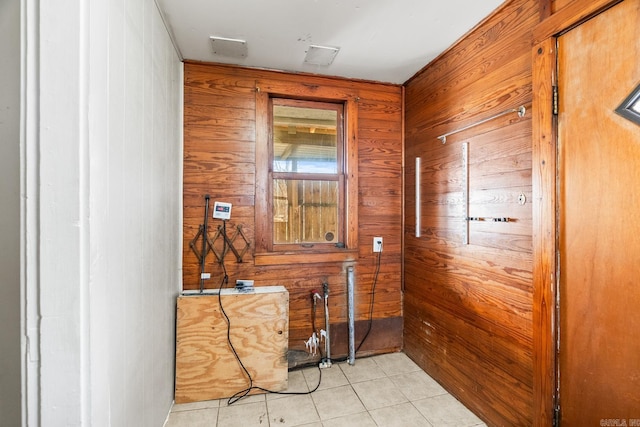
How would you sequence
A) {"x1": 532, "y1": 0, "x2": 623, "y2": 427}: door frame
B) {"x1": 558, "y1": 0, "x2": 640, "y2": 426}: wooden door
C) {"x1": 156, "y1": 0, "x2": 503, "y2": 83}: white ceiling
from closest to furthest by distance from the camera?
{"x1": 558, "y1": 0, "x2": 640, "y2": 426}: wooden door, {"x1": 532, "y1": 0, "x2": 623, "y2": 427}: door frame, {"x1": 156, "y1": 0, "x2": 503, "y2": 83}: white ceiling

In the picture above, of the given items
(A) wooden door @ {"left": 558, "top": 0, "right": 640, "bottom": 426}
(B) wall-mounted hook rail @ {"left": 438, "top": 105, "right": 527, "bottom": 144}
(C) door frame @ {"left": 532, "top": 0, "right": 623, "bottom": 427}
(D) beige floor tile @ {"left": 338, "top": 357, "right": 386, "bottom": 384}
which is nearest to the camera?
(A) wooden door @ {"left": 558, "top": 0, "right": 640, "bottom": 426}

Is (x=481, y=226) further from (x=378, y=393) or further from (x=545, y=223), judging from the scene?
(x=378, y=393)

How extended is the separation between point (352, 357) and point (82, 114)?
2.47 meters

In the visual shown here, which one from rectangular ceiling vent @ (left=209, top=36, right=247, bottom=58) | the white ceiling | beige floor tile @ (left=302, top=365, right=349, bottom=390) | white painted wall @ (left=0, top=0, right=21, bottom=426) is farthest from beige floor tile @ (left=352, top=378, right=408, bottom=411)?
rectangular ceiling vent @ (left=209, top=36, right=247, bottom=58)

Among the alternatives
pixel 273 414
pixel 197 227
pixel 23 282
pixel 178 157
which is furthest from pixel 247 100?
pixel 273 414

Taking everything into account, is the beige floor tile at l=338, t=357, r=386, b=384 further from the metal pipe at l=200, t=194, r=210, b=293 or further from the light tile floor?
the metal pipe at l=200, t=194, r=210, b=293

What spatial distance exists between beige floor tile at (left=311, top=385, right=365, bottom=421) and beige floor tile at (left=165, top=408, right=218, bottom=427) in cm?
68

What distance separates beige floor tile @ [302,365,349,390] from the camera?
7.12 feet

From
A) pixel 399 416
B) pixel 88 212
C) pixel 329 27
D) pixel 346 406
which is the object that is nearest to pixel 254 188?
pixel 329 27

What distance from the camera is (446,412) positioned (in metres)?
1.87

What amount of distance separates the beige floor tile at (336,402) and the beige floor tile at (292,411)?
50 millimetres

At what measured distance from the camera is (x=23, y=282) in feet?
2.72

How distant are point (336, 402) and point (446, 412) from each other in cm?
73

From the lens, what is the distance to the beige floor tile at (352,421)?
175 centimetres
